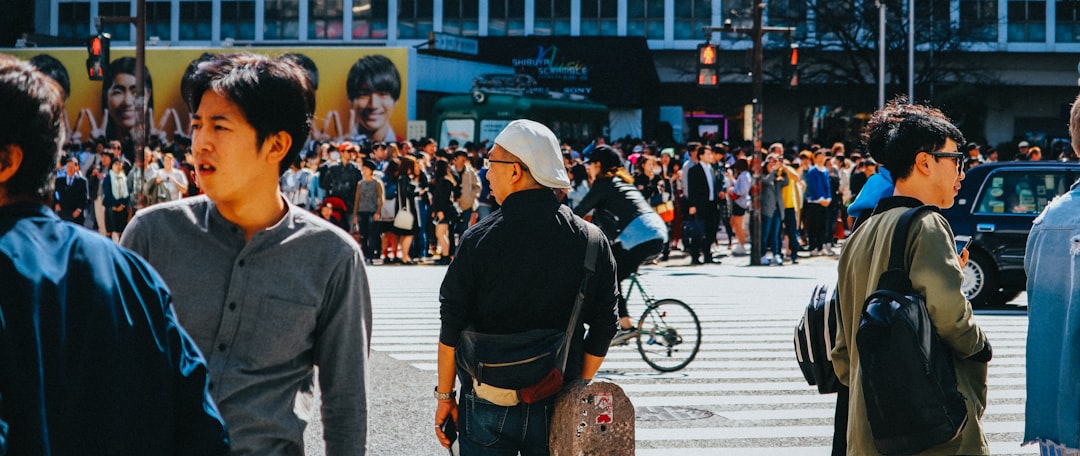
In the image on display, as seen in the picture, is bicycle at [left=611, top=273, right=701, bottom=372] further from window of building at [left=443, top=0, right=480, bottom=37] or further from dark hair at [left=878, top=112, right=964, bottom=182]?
window of building at [left=443, top=0, right=480, bottom=37]

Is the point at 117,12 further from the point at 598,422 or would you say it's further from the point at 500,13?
the point at 598,422

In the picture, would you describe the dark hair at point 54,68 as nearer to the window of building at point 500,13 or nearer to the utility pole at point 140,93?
the utility pole at point 140,93

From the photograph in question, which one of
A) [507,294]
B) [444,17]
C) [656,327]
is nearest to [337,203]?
[656,327]

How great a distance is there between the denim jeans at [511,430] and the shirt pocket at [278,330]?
1.26m

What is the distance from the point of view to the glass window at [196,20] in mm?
64500

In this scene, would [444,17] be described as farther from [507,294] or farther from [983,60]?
[507,294]

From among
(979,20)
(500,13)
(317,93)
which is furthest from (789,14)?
(317,93)

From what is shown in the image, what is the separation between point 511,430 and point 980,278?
11680 millimetres

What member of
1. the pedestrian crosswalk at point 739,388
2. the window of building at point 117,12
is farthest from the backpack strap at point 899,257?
the window of building at point 117,12

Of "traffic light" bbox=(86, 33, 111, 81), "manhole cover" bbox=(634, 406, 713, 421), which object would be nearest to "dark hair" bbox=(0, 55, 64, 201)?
"manhole cover" bbox=(634, 406, 713, 421)

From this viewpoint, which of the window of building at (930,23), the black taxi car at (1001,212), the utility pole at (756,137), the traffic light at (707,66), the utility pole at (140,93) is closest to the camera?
the black taxi car at (1001,212)

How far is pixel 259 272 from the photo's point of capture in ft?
9.75

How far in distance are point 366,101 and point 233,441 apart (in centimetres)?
3193

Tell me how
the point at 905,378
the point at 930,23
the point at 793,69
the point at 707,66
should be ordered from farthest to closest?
the point at 930,23
the point at 793,69
the point at 707,66
the point at 905,378
